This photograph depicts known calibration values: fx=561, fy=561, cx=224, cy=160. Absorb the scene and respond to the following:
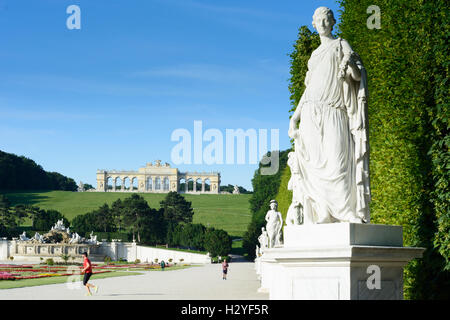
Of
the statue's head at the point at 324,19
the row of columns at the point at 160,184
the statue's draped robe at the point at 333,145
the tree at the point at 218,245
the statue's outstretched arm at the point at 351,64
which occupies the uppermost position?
the row of columns at the point at 160,184

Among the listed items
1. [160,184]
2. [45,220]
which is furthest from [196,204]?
[45,220]

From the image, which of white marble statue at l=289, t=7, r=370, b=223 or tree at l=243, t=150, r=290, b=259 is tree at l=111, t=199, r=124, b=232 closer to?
tree at l=243, t=150, r=290, b=259

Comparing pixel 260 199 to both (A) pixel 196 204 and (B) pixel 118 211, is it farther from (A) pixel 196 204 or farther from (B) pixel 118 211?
(A) pixel 196 204

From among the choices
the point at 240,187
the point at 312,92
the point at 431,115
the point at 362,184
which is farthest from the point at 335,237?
the point at 240,187

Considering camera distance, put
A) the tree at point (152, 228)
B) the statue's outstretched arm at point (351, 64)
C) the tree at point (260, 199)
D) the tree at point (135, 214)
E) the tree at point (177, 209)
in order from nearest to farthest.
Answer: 1. the statue's outstretched arm at point (351, 64)
2. the tree at point (260, 199)
3. the tree at point (135, 214)
4. the tree at point (152, 228)
5. the tree at point (177, 209)

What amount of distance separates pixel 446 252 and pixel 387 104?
11.2ft

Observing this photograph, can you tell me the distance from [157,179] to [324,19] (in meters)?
149

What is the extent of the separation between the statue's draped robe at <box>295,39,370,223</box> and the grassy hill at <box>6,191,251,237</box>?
290ft

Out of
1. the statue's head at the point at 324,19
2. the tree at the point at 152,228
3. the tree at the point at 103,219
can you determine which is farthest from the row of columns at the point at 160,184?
the statue's head at the point at 324,19

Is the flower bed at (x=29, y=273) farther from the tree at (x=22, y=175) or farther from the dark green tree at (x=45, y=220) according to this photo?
the tree at (x=22, y=175)

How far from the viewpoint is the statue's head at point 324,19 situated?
6719 millimetres

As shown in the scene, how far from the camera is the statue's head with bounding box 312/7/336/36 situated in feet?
22.0

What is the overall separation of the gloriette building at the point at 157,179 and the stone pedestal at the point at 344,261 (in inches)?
5727

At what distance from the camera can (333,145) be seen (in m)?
6.34
